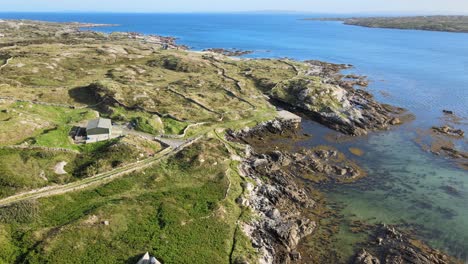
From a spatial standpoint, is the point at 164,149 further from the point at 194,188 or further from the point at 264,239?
the point at 264,239

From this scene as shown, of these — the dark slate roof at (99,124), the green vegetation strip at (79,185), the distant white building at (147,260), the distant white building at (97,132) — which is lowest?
the distant white building at (147,260)

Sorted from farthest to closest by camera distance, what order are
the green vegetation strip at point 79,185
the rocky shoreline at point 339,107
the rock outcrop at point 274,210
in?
the rocky shoreline at point 339,107
the rock outcrop at point 274,210
the green vegetation strip at point 79,185

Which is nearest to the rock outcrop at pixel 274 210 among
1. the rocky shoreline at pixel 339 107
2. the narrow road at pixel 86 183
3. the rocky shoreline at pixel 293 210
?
the rocky shoreline at pixel 293 210

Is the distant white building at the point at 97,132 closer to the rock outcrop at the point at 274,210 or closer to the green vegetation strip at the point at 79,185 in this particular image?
the green vegetation strip at the point at 79,185

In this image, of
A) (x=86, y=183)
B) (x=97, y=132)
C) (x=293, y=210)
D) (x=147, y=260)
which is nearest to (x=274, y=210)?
(x=293, y=210)

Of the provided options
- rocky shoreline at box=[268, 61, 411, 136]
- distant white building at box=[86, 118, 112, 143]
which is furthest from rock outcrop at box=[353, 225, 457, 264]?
distant white building at box=[86, 118, 112, 143]
